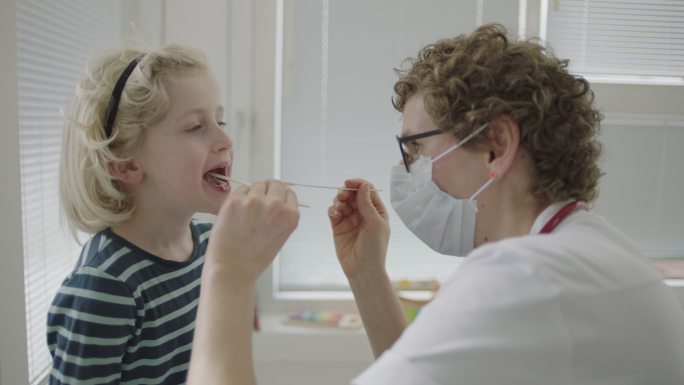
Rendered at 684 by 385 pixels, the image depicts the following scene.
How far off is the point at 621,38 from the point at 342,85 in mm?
1126

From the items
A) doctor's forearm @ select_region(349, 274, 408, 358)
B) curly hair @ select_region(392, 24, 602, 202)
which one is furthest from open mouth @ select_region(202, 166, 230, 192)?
curly hair @ select_region(392, 24, 602, 202)

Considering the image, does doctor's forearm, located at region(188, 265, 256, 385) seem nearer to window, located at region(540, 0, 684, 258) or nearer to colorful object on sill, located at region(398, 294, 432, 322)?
colorful object on sill, located at region(398, 294, 432, 322)

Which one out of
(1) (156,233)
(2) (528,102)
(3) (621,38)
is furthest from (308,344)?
(3) (621,38)

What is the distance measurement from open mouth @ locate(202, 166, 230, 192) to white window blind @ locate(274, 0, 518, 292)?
0.68m

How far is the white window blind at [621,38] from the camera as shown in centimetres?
198

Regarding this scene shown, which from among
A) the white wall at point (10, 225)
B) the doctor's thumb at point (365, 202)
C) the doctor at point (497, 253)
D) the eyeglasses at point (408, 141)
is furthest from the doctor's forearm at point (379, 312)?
the white wall at point (10, 225)

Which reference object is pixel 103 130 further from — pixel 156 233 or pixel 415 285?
pixel 415 285

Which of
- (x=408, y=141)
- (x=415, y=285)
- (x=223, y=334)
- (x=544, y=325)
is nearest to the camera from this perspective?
(x=544, y=325)

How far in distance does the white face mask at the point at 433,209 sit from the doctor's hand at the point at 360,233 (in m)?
0.07

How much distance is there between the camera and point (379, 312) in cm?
114

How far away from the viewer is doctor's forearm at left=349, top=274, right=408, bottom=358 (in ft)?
3.69

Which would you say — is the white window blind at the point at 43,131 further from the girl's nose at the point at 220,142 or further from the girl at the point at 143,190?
the girl's nose at the point at 220,142

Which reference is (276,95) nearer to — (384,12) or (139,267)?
(384,12)

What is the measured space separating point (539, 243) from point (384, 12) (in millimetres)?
1381
